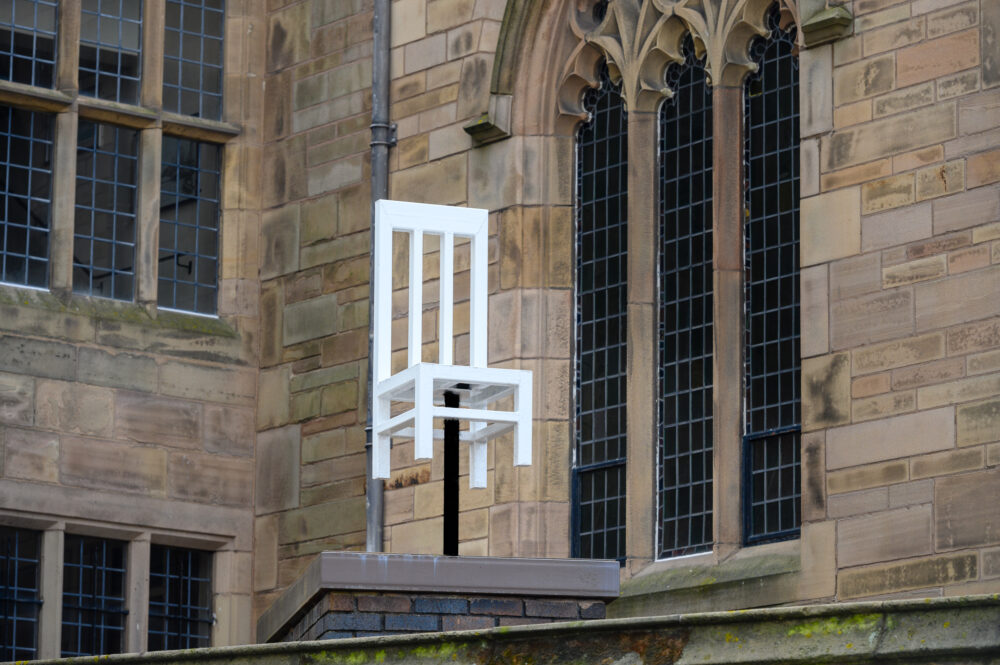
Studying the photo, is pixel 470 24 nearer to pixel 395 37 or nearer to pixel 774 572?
pixel 395 37

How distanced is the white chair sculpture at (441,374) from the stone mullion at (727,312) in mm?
3849

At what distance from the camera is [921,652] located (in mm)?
6672

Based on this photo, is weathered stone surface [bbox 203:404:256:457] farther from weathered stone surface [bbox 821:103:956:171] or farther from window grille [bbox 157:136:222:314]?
weathered stone surface [bbox 821:103:956:171]

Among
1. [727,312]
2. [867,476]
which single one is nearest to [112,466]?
[727,312]

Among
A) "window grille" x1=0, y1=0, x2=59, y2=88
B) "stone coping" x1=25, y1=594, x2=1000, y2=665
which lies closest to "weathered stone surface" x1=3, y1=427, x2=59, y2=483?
"window grille" x1=0, y1=0, x2=59, y2=88

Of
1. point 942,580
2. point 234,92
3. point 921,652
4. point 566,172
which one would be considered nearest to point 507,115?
point 566,172

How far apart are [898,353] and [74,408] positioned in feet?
19.9

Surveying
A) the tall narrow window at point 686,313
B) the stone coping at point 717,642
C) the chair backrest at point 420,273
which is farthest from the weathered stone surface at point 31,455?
the stone coping at point 717,642

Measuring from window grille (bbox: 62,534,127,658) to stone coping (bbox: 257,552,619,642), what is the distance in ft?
25.9

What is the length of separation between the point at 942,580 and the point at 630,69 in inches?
172

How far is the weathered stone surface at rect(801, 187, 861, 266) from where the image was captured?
44.2ft

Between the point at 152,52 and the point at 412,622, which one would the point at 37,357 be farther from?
the point at 412,622

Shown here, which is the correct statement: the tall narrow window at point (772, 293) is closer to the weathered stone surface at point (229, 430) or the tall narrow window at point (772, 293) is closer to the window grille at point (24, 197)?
the weathered stone surface at point (229, 430)

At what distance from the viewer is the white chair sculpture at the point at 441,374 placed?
9.93m
